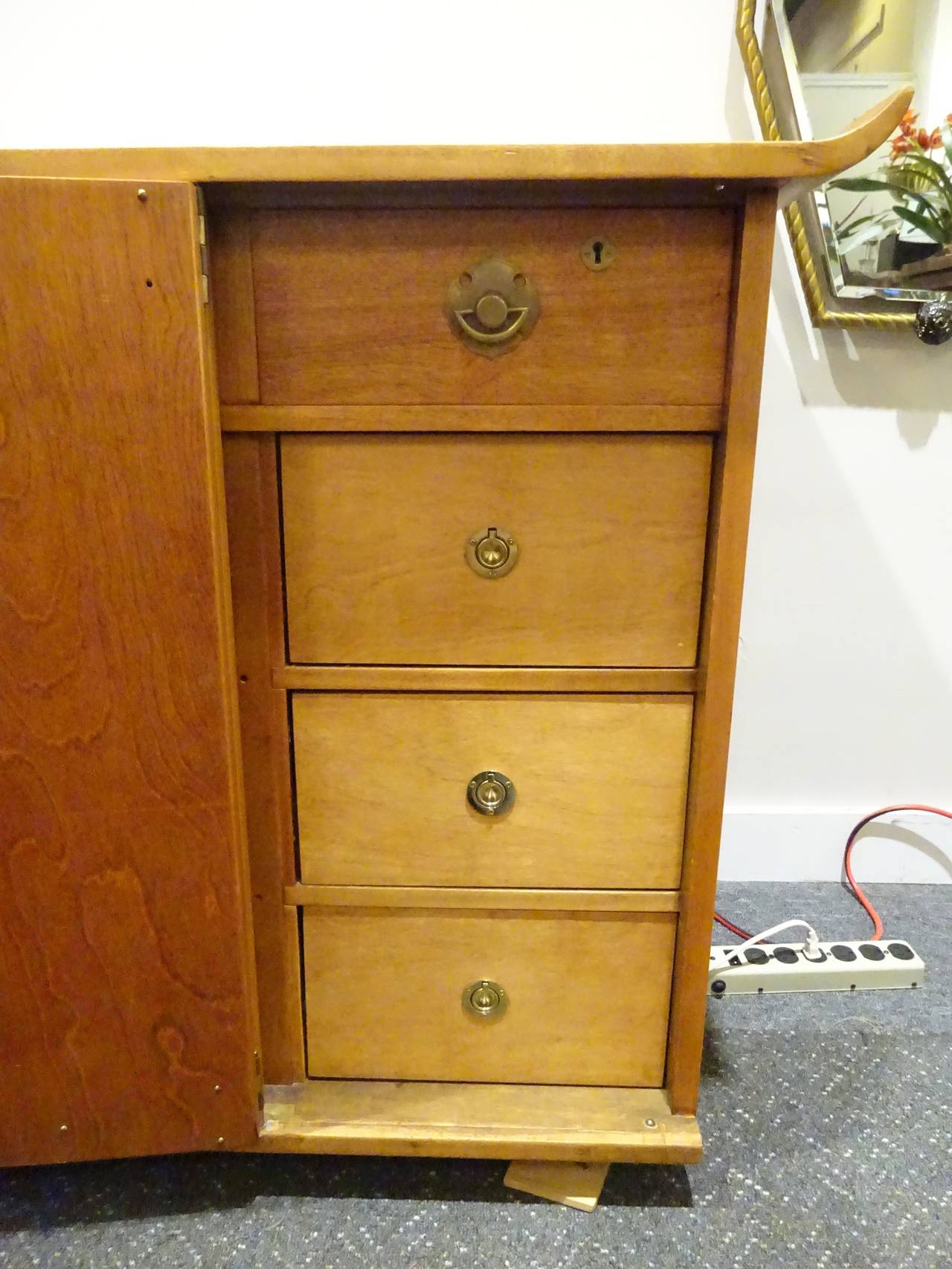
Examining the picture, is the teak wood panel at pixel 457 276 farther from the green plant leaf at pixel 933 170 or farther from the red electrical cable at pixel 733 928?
the red electrical cable at pixel 733 928

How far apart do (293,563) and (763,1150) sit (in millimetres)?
776

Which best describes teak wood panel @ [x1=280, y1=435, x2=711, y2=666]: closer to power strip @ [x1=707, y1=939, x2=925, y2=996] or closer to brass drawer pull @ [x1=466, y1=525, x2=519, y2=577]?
brass drawer pull @ [x1=466, y1=525, x2=519, y2=577]

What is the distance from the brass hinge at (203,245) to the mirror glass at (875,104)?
816 millimetres

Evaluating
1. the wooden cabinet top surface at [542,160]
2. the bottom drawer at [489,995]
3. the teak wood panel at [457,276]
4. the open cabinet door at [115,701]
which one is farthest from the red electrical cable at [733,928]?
the wooden cabinet top surface at [542,160]

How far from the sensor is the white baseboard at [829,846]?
1284 millimetres

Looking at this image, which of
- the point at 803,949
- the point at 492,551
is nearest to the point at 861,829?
the point at 803,949

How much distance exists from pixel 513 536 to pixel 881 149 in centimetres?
84

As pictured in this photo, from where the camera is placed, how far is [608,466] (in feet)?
2.12

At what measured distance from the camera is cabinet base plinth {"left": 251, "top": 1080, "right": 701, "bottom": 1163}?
731 mm

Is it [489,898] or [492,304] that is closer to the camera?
[492,304]

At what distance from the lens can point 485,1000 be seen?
771mm

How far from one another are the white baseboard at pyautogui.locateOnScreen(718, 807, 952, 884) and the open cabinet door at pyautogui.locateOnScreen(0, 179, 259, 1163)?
2.84ft

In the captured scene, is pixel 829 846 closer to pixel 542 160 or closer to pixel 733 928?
pixel 733 928

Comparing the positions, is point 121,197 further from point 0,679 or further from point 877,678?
point 877,678
